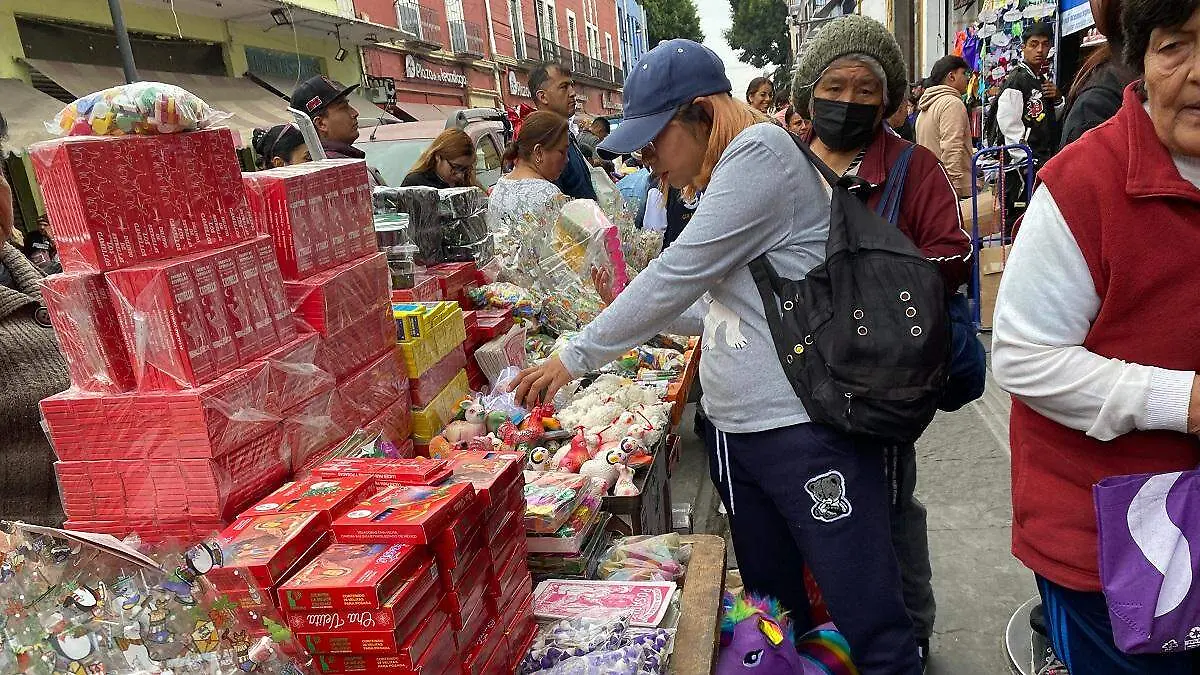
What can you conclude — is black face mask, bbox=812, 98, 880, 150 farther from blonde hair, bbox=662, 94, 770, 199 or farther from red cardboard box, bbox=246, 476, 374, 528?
red cardboard box, bbox=246, 476, 374, 528

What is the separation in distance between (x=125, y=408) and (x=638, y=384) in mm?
2065

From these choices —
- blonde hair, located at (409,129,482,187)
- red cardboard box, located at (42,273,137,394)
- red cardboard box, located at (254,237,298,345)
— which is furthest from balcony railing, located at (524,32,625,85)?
red cardboard box, located at (42,273,137,394)

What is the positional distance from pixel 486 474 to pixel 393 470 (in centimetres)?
20

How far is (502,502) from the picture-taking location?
171 cm

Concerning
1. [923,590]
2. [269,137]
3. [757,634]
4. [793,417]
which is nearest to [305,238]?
[793,417]

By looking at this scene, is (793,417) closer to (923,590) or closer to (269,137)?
(923,590)

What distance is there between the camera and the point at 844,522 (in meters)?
1.78

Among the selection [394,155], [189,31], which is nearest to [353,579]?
[394,155]

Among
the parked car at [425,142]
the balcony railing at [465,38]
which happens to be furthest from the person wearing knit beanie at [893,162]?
the balcony railing at [465,38]

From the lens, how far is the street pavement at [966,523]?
2.84 m

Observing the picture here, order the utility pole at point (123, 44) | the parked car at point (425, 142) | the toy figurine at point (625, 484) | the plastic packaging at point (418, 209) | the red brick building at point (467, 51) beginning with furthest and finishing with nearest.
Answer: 1. the red brick building at point (467, 51)
2. the parked car at point (425, 142)
3. the utility pole at point (123, 44)
4. the plastic packaging at point (418, 209)
5. the toy figurine at point (625, 484)

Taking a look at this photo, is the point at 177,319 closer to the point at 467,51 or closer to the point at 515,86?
the point at 467,51

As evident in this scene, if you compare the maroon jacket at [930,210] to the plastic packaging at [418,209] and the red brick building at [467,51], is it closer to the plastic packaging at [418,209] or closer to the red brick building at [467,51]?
the plastic packaging at [418,209]

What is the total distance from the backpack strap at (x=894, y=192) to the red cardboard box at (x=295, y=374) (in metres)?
1.69
